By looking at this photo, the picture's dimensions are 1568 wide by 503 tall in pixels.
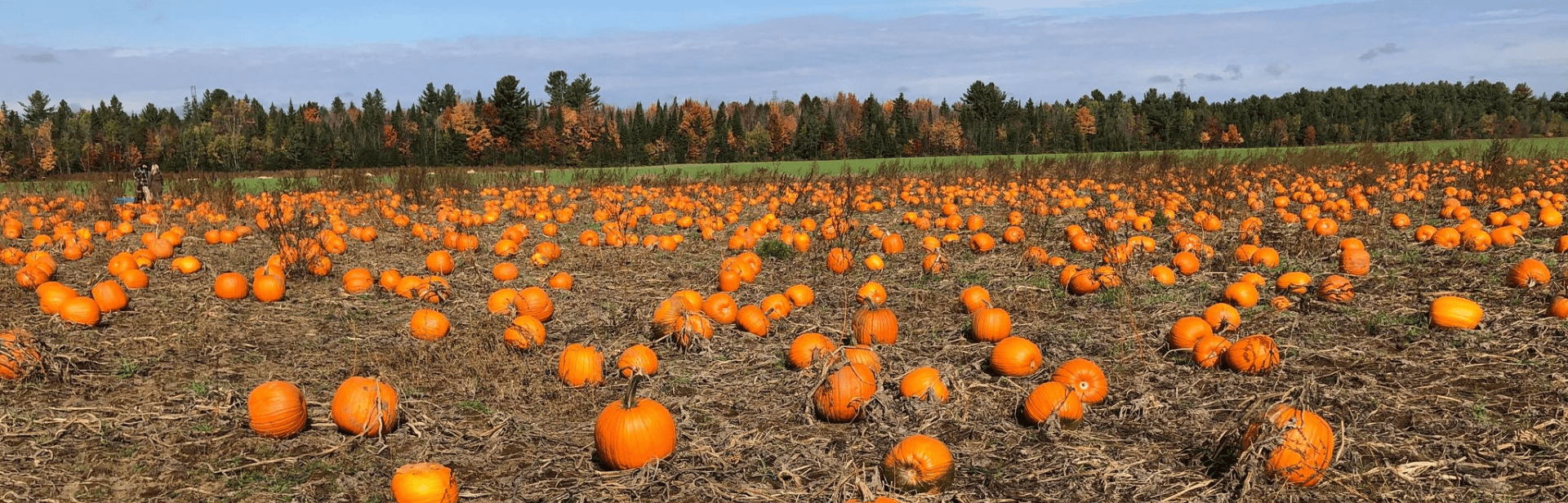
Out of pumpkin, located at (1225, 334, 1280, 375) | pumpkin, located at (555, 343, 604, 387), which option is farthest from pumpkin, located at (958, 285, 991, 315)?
pumpkin, located at (555, 343, 604, 387)

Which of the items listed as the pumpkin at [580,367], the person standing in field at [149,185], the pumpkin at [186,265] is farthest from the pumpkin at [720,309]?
the person standing in field at [149,185]

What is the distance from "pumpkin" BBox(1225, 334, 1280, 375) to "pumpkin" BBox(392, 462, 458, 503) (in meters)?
4.31

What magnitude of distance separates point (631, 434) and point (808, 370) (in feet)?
4.41

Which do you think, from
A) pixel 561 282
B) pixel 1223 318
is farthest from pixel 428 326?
pixel 1223 318

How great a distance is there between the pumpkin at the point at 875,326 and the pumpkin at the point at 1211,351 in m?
1.91

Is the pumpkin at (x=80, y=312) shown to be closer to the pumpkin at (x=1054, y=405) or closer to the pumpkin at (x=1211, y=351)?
the pumpkin at (x=1054, y=405)

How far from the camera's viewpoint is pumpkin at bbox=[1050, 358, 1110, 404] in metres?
4.56

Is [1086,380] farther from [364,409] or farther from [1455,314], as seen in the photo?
[364,409]

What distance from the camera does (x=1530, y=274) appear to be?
6574mm

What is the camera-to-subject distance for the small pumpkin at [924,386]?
4621 mm

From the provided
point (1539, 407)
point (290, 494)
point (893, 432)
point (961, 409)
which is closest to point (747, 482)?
point (893, 432)

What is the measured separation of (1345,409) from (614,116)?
136354 mm

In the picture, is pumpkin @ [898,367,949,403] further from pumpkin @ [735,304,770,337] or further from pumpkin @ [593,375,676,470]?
pumpkin @ [735,304,770,337]

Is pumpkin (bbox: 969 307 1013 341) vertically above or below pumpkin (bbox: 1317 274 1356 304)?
below
